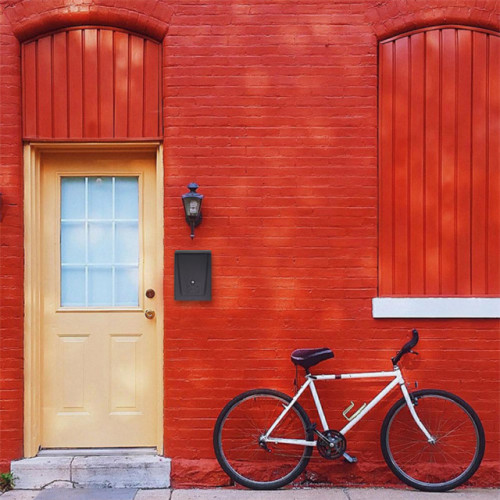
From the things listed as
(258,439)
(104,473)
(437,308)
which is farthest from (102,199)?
(437,308)

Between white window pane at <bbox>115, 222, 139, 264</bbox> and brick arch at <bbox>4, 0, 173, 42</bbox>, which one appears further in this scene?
white window pane at <bbox>115, 222, 139, 264</bbox>

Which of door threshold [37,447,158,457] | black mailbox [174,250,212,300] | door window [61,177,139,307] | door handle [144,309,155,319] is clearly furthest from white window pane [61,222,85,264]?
door threshold [37,447,158,457]

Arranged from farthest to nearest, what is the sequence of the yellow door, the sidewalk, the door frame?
the yellow door → the door frame → the sidewalk

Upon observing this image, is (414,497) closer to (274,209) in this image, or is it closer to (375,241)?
(375,241)

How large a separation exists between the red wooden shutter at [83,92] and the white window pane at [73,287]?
3.65ft

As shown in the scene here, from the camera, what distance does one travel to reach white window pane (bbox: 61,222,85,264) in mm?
5109

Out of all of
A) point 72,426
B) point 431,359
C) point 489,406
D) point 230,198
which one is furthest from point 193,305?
point 489,406

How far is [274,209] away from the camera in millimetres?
4891

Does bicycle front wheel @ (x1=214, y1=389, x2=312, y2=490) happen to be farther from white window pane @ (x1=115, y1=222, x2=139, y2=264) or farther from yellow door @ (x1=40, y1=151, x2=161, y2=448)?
white window pane @ (x1=115, y1=222, x2=139, y2=264)

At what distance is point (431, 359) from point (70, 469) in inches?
118

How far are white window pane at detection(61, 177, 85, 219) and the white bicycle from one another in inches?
80.4

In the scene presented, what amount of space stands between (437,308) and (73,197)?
10.3 ft

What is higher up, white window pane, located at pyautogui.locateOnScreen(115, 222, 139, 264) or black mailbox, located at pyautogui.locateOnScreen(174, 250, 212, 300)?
white window pane, located at pyautogui.locateOnScreen(115, 222, 139, 264)

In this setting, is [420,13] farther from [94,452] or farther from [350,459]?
Answer: [94,452]
